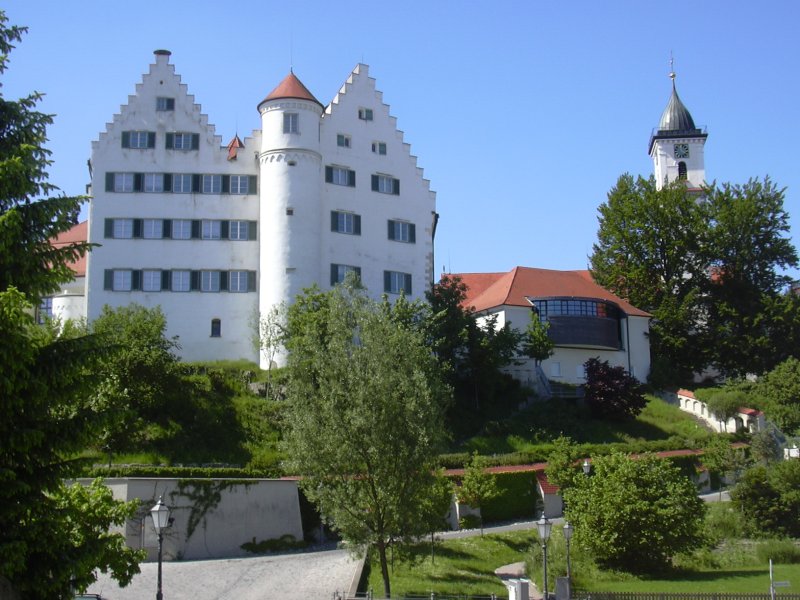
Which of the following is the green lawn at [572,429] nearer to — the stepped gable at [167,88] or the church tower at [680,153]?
the stepped gable at [167,88]

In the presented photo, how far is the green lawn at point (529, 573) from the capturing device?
1123 inches

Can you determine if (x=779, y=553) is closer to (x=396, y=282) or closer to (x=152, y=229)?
(x=396, y=282)

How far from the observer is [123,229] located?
5225cm

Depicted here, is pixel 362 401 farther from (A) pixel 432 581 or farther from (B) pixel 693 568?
(B) pixel 693 568

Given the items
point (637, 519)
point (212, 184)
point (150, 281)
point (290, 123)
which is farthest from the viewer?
point (212, 184)

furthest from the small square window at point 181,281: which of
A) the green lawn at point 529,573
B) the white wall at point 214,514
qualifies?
the green lawn at point 529,573

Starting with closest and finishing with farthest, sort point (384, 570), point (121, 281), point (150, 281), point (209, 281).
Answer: point (384, 570) → point (121, 281) → point (150, 281) → point (209, 281)

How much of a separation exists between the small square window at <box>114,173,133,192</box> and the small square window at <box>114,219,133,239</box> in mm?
1772

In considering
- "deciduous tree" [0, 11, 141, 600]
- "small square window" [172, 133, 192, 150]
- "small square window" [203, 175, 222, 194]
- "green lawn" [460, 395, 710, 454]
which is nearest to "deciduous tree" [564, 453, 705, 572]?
"green lawn" [460, 395, 710, 454]

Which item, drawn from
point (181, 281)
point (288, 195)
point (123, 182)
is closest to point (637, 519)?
point (288, 195)

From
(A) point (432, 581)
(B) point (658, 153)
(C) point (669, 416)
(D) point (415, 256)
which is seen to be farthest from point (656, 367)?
(B) point (658, 153)

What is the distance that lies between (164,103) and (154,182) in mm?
4641

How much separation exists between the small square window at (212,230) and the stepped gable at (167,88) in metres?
4.47

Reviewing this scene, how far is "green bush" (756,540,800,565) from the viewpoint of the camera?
34.0 metres
